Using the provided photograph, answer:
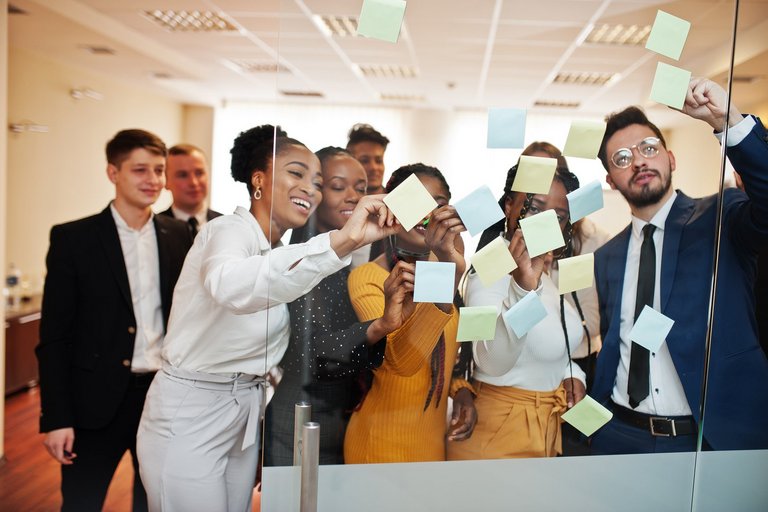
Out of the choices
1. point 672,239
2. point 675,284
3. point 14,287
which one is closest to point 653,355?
point 675,284

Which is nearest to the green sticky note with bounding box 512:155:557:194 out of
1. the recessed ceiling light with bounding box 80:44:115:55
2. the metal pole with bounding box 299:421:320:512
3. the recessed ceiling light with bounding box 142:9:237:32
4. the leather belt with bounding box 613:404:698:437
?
the leather belt with bounding box 613:404:698:437

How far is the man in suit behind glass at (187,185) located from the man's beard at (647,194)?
2.02m

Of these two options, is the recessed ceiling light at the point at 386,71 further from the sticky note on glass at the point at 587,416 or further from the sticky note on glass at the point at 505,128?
the sticky note on glass at the point at 587,416

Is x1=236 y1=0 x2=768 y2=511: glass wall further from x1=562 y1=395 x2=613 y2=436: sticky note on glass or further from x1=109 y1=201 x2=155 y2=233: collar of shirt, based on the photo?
x1=109 y1=201 x2=155 y2=233: collar of shirt

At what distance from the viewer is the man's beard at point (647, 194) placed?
4.78ft

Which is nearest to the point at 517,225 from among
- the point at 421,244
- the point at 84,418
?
the point at 421,244

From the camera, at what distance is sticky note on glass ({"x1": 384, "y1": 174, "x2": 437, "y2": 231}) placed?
1349mm

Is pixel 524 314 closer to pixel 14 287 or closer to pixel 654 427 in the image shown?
pixel 654 427

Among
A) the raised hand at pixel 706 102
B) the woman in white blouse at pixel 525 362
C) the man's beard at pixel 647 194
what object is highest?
the raised hand at pixel 706 102

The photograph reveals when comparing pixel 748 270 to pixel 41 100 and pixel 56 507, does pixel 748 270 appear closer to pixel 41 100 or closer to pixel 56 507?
pixel 56 507

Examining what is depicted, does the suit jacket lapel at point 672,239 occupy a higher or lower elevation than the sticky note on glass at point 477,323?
higher

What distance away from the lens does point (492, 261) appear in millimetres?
1412

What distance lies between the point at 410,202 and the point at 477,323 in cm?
31

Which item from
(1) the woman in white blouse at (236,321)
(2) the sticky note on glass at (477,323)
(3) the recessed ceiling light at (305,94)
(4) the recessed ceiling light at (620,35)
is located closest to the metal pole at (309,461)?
(1) the woman in white blouse at (236,321)
